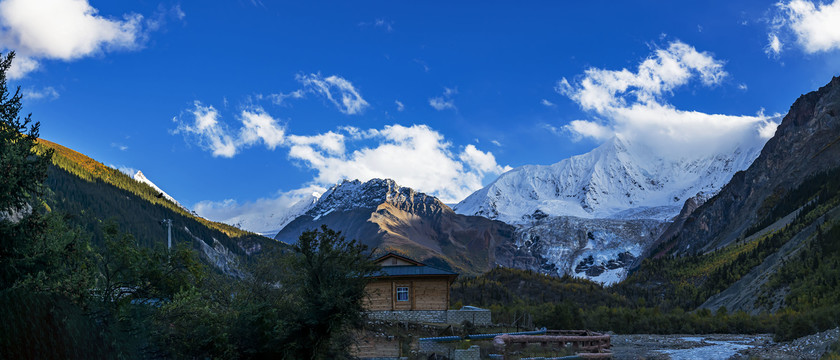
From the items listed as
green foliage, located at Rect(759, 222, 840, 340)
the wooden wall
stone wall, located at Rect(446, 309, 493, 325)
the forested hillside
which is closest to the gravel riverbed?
green foliage, located at Rect(759, 222, 840, 340)

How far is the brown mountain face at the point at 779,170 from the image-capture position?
124688 mm

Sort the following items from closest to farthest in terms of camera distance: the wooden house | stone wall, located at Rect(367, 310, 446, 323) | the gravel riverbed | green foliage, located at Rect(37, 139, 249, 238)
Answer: the gravel riverbed < stone wall, located at Rect(367, 310, 446, 323) < the wooden house < green foliage, located at Rect(37, 139, 249, 238)

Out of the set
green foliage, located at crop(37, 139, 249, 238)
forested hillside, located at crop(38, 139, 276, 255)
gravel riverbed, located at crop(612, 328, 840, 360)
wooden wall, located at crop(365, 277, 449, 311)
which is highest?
green foliage, located at crop(37, 139, 249, 238)

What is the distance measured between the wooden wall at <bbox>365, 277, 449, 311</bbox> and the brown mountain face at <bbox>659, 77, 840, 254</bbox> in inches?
→ 3945

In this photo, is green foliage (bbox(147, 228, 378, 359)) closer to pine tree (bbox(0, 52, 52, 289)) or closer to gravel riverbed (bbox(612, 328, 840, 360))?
pine tree (bbox(0, 52, 52, 289))

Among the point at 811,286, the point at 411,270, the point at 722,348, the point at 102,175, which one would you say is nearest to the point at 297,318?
the point at 411,270

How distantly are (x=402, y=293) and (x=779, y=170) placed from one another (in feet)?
416

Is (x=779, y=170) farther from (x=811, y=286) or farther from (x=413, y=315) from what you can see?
(x=413, y=315)

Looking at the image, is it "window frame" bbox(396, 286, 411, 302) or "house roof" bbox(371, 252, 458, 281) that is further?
"window frame" bbox(396, 286, 411, 302)

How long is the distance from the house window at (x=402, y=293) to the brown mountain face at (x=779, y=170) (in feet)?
333

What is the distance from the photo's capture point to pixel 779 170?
140 metres

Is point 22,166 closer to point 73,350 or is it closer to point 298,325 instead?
point 73,350

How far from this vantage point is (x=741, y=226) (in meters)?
133

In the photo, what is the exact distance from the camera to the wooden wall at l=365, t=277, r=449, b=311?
129 ft
